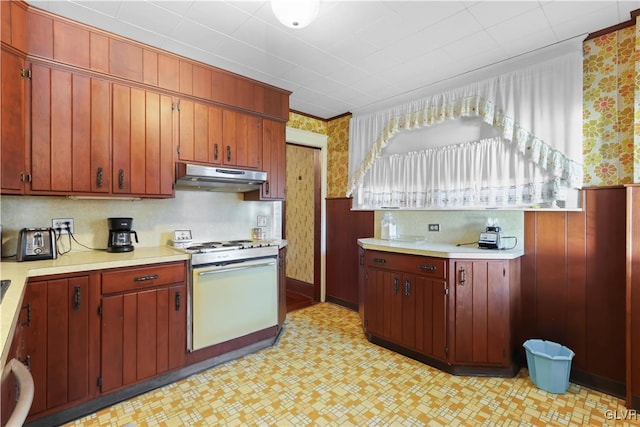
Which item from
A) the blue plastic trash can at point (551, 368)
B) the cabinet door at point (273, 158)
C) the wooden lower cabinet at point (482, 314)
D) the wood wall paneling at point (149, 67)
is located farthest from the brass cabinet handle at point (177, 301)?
the blue plastic trash can at point (551, 368)

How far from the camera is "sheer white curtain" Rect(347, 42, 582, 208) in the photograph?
228cm

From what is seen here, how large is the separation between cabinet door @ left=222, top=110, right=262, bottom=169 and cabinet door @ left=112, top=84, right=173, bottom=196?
1.55 feet

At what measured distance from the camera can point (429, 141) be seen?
10.3 ft

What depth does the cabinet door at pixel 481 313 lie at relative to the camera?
230 centimetres

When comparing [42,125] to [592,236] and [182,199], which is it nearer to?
[182,199]

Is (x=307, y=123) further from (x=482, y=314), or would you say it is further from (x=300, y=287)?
(x=482, y=314)

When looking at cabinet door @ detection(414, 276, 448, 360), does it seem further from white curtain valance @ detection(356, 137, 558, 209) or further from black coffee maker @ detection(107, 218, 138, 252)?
black coffee maker @ detection(107, 218, 138, 252)

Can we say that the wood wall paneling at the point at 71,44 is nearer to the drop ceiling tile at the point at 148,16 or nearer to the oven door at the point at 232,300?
the drop ceiling tile at the point at 148,16

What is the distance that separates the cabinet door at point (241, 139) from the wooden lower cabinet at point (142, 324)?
1098mm

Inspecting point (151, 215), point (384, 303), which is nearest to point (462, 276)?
point (384, 303)

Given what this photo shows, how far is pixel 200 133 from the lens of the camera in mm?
2615

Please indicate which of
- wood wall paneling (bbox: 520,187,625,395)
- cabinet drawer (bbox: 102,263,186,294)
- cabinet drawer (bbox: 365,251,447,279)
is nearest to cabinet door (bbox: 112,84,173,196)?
cabinet drawer (bbox: 102,263,186,294)

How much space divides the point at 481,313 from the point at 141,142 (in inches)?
114

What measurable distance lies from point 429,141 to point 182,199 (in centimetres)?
249
